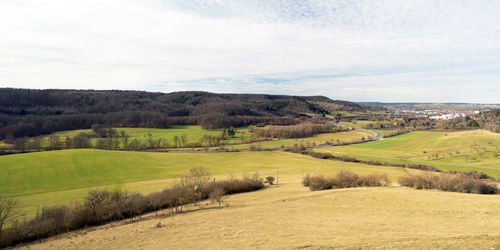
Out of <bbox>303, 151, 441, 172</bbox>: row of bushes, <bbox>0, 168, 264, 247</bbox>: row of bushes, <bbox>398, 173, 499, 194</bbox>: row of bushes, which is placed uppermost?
<bbox>398, 173, 499, 194</bbox>: row of bushes

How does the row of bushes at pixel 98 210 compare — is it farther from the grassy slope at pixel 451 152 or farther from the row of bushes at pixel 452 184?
the grassy slope at pixel 451 152

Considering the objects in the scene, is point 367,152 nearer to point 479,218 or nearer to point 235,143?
point 235,143

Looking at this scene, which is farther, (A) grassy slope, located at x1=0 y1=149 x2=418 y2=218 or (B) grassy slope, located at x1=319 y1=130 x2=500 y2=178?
(B) grassy slope, located at x1=319 y1=130 x2=500 y2=178

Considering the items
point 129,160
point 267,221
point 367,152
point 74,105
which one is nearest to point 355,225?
point 267,221

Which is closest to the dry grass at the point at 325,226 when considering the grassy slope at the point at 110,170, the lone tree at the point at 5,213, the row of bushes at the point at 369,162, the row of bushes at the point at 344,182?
the lone tree at the point at 5,213

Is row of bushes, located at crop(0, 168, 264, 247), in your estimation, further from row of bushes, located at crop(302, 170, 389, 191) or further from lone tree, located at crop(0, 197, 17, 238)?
row of bushes, located at crop(302, 170, 389, 191)

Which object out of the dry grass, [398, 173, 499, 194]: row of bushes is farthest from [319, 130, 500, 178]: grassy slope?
the dry grass

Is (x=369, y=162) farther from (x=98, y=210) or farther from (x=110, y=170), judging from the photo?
(x=110, y=170)
